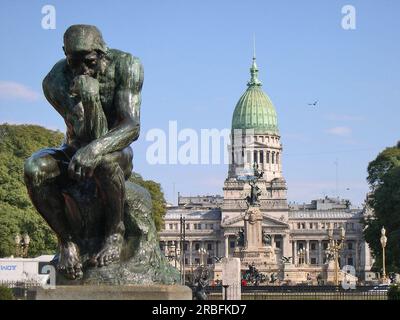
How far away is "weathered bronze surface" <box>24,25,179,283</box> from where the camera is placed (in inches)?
455

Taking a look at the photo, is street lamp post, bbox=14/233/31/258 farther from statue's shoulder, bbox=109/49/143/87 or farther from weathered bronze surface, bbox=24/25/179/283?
statue's shoulder, bbox=109/49/143/87

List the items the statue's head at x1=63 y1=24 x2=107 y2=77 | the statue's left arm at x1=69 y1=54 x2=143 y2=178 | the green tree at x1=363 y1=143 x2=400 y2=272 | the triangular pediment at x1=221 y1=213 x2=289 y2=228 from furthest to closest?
the triangular pediment at x1=221 y1=213 x2=289 y2=228, the green tree at x1=363 y1=143 x2=400 y2=272, the statue's head at x1=63 y1=24 x2=107 y2=77, the statue's left arm at x1=69 y1=54 x2=143 y2=178

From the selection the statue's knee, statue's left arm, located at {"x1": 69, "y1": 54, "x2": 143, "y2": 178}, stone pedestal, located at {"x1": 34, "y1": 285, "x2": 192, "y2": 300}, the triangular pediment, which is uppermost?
the triangular pediment

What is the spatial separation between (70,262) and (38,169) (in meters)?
1.10

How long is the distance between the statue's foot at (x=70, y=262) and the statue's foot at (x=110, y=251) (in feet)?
0.80

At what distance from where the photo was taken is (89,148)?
1126 cm

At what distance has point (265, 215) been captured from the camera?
188 meters

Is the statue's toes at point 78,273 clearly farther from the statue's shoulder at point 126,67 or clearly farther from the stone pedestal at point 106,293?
the statue's shoulder at point 126,67

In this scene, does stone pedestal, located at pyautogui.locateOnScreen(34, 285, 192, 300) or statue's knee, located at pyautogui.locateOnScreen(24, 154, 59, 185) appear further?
statue's knee, located at pyautogui.locateOnScreen(24, 154, 59, 185)

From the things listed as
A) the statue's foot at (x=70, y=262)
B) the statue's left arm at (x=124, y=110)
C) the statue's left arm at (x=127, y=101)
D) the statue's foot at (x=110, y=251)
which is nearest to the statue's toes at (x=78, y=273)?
the statue's foot at (x=70, y=262)

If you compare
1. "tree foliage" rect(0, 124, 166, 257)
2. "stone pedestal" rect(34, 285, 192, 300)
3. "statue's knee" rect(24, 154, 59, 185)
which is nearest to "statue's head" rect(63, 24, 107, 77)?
"statue's knee" rect(24, 154, 59, 185)

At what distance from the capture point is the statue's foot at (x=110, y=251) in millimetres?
11594

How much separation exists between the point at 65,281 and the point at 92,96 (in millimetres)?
2095

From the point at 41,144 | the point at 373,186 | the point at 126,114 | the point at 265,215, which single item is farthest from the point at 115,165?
the point at 265,215
